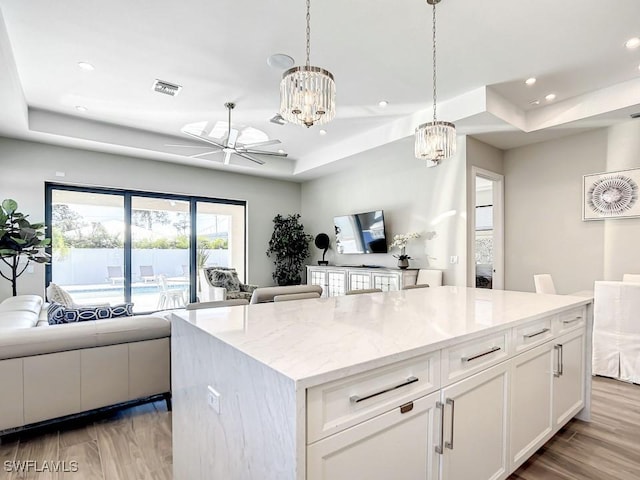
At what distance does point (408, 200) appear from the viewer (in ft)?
18.2

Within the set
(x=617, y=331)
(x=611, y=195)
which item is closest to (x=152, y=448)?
(x=617, y=331)

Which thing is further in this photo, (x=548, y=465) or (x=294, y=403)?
(x=548, y=465)

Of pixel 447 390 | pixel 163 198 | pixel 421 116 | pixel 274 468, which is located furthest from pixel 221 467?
pixel 163 198

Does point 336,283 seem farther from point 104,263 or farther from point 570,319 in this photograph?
point 570,319

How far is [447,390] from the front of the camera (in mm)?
1354

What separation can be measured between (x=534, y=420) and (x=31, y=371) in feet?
10.3

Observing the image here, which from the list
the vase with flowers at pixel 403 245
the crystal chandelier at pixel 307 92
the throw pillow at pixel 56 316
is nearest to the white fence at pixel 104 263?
the throw pillow at pixel 56 316

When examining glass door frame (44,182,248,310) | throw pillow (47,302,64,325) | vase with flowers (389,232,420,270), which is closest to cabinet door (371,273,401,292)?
vase with flowers (389,232,420,270)

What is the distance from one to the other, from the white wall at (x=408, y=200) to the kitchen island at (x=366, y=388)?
2.70 meters

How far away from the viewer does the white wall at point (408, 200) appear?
15.8ft

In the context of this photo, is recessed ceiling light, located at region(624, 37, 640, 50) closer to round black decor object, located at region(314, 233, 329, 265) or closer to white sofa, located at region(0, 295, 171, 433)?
white sofa, located at region(0, 295, 171, 433)

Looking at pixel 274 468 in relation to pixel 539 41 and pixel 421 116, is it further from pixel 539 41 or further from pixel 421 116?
pixel 421 116

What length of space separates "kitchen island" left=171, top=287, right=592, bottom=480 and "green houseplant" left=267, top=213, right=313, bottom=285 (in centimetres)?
518

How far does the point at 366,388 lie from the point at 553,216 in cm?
496
